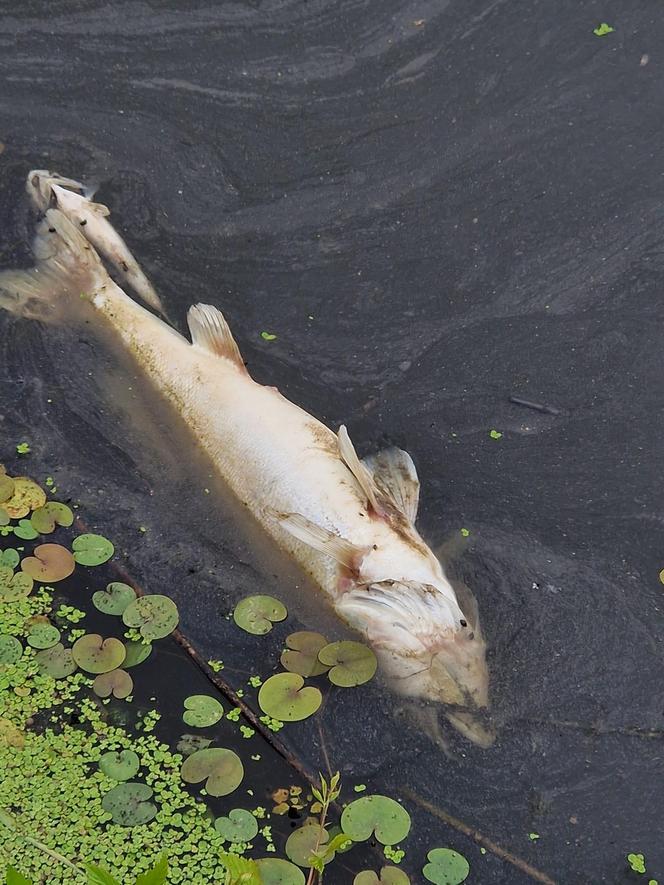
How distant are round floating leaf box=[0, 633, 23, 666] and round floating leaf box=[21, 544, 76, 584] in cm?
21

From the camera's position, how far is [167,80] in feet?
13.7

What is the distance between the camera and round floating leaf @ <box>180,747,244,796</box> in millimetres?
2605

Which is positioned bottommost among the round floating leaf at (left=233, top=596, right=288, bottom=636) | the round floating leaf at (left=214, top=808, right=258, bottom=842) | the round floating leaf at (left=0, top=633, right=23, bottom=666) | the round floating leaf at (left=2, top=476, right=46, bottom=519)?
the round floating leaf at (left=214, top=808, right=258, bottom=842)

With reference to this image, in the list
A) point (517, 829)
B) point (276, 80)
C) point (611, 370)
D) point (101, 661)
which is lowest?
point (517, 829)

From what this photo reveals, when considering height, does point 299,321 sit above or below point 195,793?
above

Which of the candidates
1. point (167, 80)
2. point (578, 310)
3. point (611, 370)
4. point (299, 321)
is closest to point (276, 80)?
point (167, 80)

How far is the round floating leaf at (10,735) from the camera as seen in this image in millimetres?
2639

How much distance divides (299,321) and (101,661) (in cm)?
146

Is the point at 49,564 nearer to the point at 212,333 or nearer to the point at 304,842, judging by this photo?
the point at 212,333

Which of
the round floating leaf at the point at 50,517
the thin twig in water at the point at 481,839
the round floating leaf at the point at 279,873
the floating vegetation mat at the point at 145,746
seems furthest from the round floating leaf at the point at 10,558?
the thin twig in water at the point at 481,839

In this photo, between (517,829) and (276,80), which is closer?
(517,829)

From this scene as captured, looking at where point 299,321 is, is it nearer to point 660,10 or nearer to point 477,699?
point 477,699

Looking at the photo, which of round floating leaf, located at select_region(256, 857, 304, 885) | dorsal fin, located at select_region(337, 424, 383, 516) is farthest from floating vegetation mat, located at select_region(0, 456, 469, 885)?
dorsal fin, located at select_region(337, 424, 383, 516)

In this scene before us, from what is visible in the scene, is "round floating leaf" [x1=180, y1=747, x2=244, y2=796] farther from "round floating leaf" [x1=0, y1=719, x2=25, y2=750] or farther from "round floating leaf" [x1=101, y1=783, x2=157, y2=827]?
"round floating leaf" [x1=0, y1=719, x2=25, y2=750]
